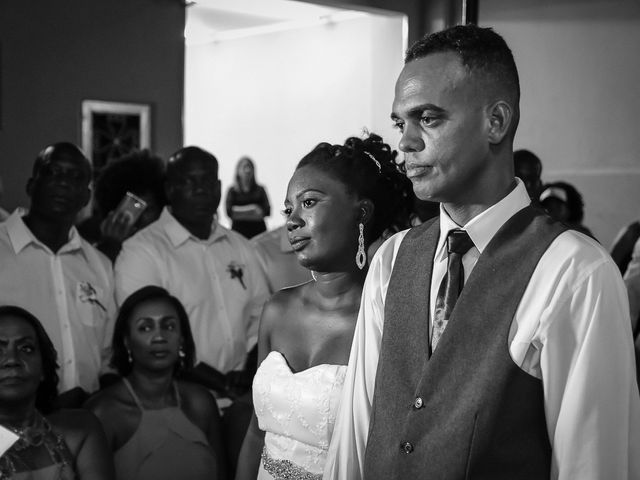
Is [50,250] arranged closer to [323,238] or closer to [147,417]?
[147,417]

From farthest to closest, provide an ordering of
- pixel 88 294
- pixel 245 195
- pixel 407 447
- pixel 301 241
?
1. pixel 245 195
2. pixel 88 294
3. pixel 301 241
4. pixel 407 447

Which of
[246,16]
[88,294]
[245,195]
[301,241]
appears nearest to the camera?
[301,241]

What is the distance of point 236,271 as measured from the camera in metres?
3.88

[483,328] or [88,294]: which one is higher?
[483,328]

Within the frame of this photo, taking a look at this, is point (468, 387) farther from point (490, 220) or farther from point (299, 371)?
point (299, 371)

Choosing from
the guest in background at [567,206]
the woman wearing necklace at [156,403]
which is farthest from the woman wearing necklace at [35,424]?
the guest in background at [567,206]

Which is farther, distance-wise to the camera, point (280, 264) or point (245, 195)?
point (245, 195)

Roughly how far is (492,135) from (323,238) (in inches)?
29.3

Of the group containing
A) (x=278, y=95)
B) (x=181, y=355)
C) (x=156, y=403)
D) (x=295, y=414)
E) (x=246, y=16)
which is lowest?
(x=156, y=403)

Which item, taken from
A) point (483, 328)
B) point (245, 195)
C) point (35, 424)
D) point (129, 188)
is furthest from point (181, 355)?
point (245, 195)

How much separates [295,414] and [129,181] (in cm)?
261

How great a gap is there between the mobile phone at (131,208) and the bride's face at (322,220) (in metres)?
1.97

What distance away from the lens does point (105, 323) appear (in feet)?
11.3

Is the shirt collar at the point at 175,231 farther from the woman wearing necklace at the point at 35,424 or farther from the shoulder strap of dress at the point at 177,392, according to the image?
the woman wearing necklace at the point at 35,424
